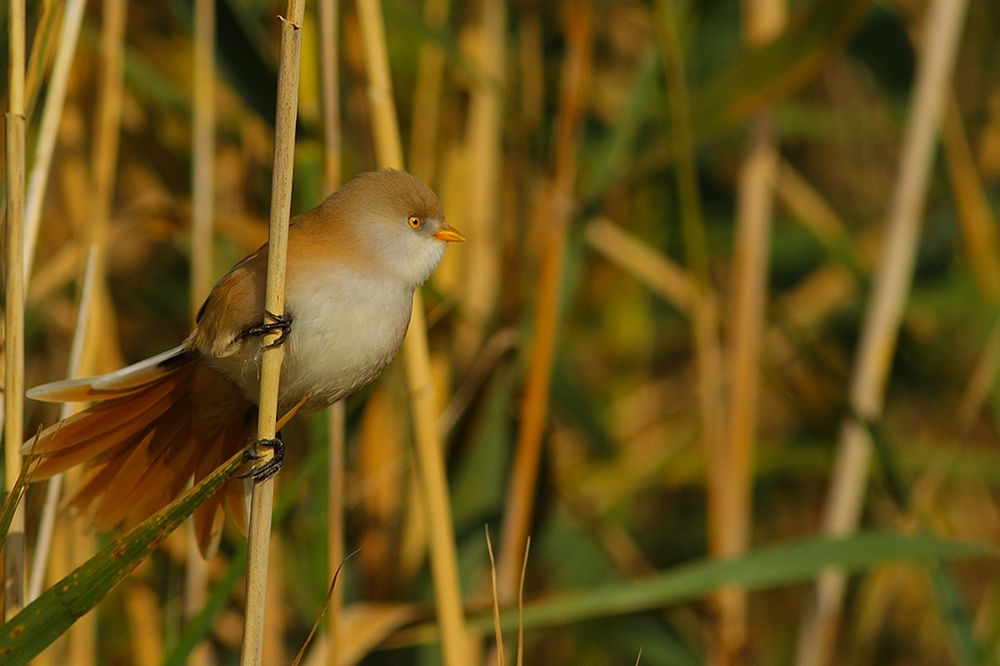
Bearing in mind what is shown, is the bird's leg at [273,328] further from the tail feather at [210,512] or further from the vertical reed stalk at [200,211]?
the vertical reed stalk at [200,211]

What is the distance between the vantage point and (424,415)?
5.90ft

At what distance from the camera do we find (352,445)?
268cm

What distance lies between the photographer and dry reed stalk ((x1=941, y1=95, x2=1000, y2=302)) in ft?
8.70

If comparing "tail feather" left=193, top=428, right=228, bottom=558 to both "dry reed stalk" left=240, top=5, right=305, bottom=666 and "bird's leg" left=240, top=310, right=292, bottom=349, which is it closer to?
"bird's leg" left=240, top=310, right=292, bottom=349

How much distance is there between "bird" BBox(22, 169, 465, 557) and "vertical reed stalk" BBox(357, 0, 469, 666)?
5.8 inches

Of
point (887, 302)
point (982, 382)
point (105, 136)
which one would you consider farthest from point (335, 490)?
point (982, 382)

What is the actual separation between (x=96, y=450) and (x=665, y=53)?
127 centimetres

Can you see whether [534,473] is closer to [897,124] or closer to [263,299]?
[263,299]

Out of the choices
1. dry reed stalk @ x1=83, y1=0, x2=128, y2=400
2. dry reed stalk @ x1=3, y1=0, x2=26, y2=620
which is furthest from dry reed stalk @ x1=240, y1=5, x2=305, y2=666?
dry reed stalk @ x1=83, y1=0, x2=128, y2=400

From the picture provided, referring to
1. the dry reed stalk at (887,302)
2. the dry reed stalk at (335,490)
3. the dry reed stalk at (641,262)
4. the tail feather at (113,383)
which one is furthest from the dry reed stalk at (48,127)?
the dry reed stalk at (887,302)

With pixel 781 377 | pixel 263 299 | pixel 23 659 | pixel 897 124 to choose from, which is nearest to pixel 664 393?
pixel 781 377

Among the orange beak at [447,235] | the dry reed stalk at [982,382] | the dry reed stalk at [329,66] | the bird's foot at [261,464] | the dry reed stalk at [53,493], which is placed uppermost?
Answer: the dry reed stalk at [329,66]

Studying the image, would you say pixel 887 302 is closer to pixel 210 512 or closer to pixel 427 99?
pixel 427 99

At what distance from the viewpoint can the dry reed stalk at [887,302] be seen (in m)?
2.42
